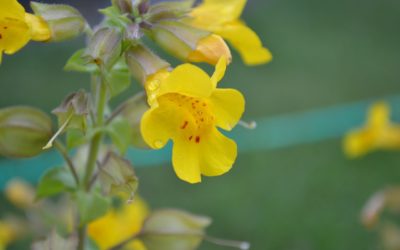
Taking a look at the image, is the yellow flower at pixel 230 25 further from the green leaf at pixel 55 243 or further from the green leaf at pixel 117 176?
the green leaf at pixel 55 243

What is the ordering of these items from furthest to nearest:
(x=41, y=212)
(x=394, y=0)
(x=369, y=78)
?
(x=394, y=0), (x=369, y=78), (x=41, y=212)

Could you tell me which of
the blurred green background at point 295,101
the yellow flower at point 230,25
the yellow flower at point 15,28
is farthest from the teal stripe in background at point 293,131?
the yellow flower at point 15,28

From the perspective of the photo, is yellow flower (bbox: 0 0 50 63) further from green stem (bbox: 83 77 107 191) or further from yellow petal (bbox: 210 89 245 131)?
yellow petal (bbox: 210 89 245 131)

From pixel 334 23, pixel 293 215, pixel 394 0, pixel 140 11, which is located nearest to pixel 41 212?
pixel 140 11

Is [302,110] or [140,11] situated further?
[302,110]

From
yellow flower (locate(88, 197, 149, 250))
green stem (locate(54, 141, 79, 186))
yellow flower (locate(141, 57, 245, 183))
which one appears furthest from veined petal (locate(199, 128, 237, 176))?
yellow flower (locate(88, 197, 149, 250))

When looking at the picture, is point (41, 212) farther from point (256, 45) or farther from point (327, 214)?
point (327, 214)
